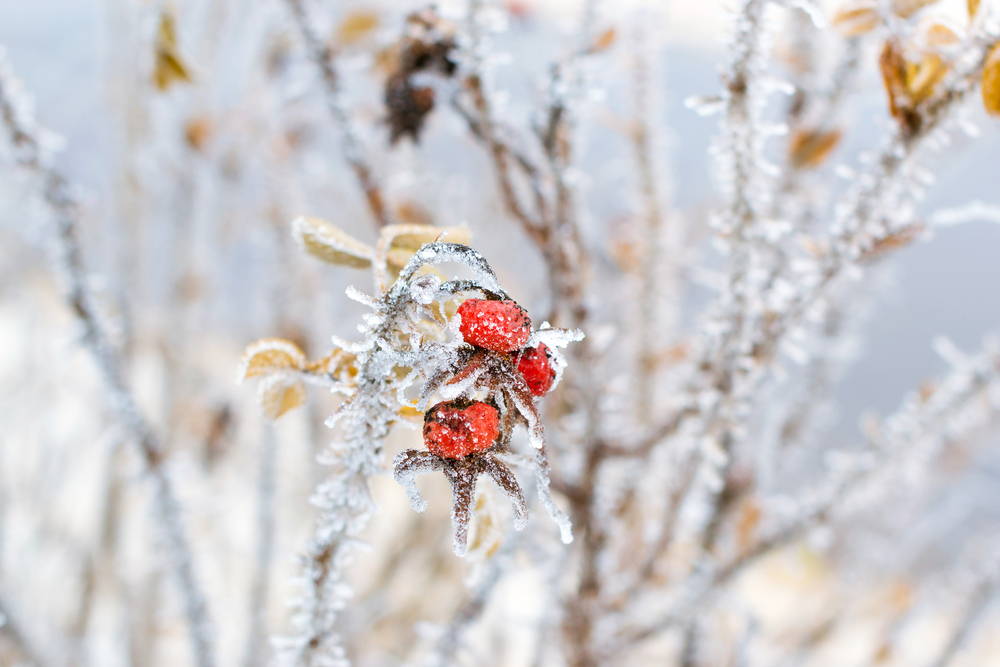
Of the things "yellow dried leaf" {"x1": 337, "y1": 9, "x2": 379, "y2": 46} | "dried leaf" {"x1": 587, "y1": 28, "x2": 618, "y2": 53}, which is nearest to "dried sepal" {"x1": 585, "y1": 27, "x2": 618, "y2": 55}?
"dried leaf" {"x1": 587, "y1": 28, "x2": 618, "y2": 53}

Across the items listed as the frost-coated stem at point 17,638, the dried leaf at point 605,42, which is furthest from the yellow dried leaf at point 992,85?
the frost-coated stem at point 17,638

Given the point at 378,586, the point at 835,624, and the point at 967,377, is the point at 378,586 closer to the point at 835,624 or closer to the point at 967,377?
the point at 835,624

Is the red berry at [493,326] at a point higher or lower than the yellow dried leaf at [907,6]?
lower

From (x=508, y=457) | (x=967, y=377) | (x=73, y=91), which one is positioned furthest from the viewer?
(x=73, y=91)

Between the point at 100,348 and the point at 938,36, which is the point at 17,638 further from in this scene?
the point at 938,36

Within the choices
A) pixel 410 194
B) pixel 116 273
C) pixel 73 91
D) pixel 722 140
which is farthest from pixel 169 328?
pixel 73 91

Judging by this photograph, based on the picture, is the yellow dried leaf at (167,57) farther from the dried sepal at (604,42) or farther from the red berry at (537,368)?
the red berry at (537,368)

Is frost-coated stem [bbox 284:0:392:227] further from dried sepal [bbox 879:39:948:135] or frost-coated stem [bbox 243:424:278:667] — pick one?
frost-coated stem [bbox 243:424:278:667]
